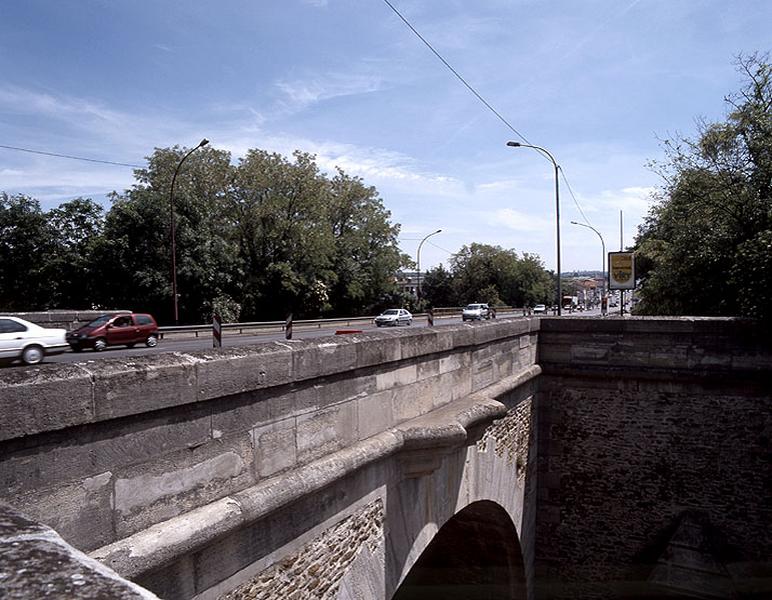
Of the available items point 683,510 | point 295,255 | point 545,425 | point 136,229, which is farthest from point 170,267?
point 683,510

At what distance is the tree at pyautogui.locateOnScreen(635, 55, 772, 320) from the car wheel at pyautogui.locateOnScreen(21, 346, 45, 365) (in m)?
14.6

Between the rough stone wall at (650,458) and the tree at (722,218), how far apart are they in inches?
55.4

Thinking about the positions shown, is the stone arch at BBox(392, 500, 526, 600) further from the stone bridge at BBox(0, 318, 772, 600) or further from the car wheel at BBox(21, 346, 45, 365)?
the car wheel at BBox(21, 346, 45, 365)

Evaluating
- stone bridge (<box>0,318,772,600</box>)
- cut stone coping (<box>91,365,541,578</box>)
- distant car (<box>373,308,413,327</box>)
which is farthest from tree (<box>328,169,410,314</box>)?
cut stone coping (<box>91,365,541,578</box>)

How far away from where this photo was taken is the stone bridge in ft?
8.50

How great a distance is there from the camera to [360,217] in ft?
153

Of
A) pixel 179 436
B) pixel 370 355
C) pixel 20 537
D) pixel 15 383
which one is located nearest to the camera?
pixel 20 537

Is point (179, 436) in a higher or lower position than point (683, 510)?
higher

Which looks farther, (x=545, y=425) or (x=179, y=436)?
(x=545, y=425)

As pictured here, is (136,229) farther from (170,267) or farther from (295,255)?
(295,255)

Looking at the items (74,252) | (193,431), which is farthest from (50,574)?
(74,252)

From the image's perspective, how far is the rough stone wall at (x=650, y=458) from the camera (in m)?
9.20

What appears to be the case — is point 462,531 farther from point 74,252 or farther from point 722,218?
point 74,252

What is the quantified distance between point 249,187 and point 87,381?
36.1m
